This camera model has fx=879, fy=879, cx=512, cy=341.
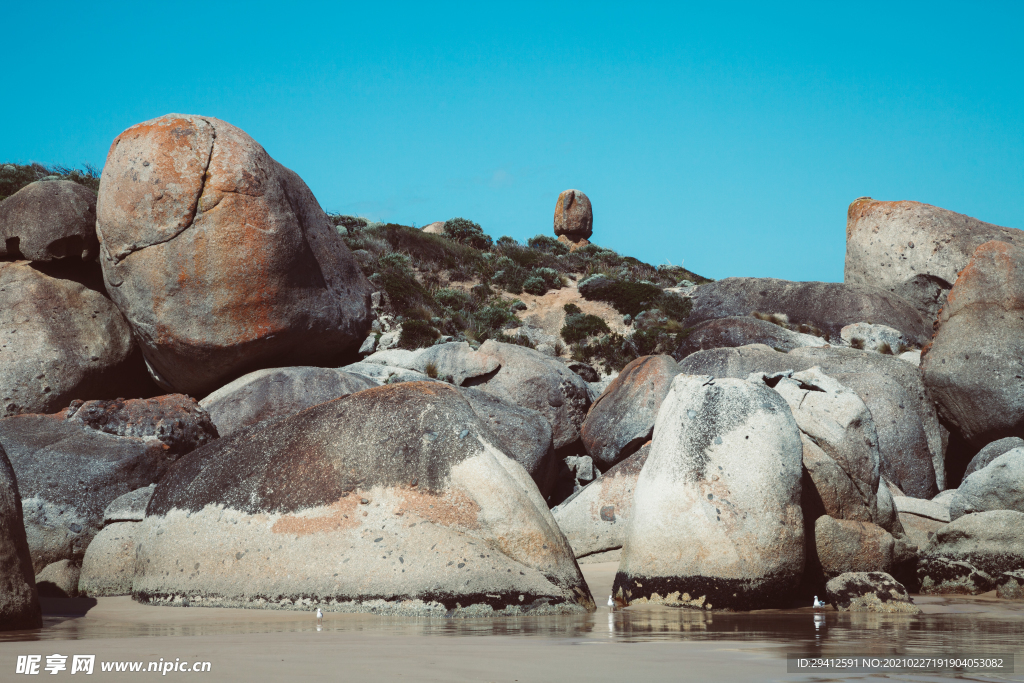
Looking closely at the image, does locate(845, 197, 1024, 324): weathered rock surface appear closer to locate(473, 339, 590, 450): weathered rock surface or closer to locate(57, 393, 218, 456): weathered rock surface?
locate(473, 339, 590, 450): weathered rock surface

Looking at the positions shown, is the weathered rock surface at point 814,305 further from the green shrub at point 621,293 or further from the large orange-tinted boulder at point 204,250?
the large orange-tinted boulder at point 204,250

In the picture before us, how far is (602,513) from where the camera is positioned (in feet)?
27.8

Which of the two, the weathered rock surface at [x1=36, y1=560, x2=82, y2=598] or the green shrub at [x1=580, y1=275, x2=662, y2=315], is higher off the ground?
the green shrub at [x1=580, y1=275, x2=662, y2=315]

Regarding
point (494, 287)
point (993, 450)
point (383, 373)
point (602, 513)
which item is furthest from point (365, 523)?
point (494, 287)

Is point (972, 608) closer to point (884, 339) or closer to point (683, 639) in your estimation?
point (683, 639)

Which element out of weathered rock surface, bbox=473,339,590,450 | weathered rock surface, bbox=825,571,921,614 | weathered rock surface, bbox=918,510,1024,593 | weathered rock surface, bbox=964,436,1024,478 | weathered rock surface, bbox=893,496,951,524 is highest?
weathered rock surface, bbox=473,339,590,450

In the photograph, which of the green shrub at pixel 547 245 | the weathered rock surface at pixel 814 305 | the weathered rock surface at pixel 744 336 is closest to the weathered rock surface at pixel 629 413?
the weathered rock surface at pixel 744 336

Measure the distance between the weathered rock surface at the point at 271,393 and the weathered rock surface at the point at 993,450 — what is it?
23.9ft

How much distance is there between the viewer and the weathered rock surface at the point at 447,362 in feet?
39.4

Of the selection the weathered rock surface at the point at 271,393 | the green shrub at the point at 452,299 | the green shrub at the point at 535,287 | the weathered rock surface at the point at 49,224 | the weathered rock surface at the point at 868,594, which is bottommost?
the weathered rock surface at the point at 868,594

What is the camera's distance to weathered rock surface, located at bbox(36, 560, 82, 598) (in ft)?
21.3

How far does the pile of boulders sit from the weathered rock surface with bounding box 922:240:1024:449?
4 cm

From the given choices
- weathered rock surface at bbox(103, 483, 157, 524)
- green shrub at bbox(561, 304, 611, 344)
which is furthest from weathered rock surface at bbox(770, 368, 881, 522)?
green shrub at bbox(561, 304, 611, 344)

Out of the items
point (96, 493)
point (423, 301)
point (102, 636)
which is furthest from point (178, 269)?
point (423, 301)
